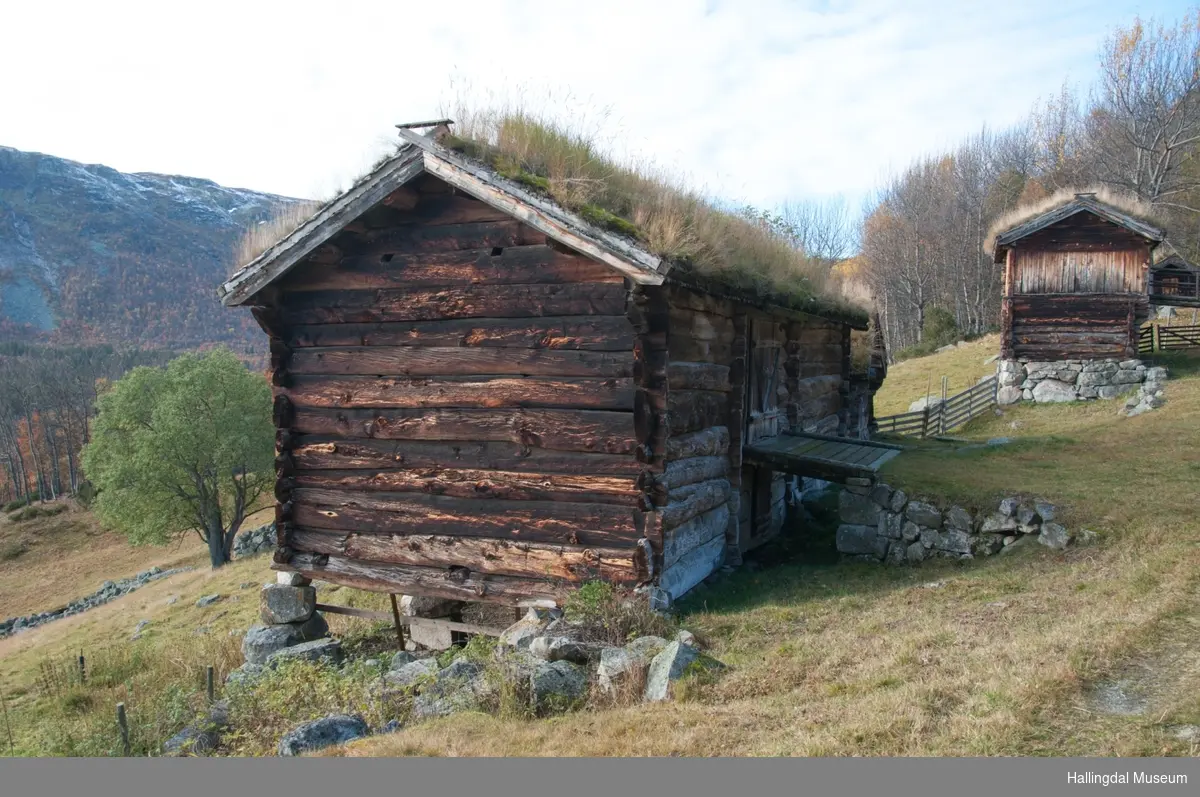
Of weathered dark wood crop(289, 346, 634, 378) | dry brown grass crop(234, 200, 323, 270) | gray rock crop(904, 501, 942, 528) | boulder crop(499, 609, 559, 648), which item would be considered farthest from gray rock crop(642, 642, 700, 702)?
dry brown grass crop(234, 200, 323, 270)

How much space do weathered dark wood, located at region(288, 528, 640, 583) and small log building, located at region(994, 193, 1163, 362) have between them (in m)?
24.1

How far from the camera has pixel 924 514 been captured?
400 inches

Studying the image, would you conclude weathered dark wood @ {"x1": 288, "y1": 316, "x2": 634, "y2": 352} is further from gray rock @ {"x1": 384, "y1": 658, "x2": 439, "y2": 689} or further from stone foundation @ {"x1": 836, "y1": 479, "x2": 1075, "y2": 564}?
stone foundation @ {"x1": 836, "y1": 479, "x2": 1075, "y2": 564}

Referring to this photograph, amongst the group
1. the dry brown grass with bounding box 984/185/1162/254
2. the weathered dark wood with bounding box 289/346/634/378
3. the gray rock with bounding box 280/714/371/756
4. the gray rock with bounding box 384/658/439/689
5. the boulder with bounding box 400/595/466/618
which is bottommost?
the boulder with bounding box 400/595/466/618

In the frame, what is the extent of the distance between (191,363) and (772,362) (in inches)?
1045

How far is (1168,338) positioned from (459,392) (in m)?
35.7

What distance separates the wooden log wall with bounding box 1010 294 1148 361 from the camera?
84.7 feet

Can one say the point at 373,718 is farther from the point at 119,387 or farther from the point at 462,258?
the point at 119,387

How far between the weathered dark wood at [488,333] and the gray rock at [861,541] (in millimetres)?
4640

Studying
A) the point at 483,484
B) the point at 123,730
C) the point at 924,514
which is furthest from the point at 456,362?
the point at 924,514

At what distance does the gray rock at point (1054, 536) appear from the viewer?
9.29 metres

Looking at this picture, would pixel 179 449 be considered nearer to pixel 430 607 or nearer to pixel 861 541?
pixel 430 607

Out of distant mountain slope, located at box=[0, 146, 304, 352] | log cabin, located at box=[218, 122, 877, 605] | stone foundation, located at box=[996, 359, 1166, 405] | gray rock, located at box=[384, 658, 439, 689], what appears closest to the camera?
gray rock, located at box=[384, 658, 439, 689]

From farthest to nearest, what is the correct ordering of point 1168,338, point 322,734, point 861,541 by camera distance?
point 1168,338, point 861,541, point 322,734
